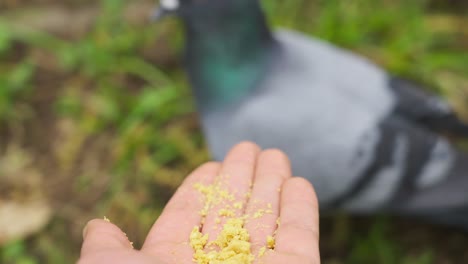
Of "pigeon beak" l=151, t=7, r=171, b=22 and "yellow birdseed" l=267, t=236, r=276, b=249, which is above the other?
"pigeon beak" l=151, t=7, r=171, b=22

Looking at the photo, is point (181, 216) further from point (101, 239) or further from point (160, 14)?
point (160, 14)

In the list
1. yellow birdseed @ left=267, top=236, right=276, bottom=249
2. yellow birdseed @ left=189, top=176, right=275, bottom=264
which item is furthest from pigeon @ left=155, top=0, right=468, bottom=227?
yellow birdseed @ left=267, top=236, right=276, bottom=249

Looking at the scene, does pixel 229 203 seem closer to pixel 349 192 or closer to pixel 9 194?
pixel 349 192

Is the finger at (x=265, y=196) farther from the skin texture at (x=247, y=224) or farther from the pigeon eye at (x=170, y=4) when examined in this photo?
the pigeon eye at (x=170, y=4)

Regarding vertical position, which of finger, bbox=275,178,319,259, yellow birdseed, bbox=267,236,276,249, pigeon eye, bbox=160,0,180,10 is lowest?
yellow birdseed, bbox=267,236,276,249

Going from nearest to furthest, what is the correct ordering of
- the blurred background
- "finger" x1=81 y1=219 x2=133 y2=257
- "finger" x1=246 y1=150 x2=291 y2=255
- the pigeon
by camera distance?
"finger" x1=81 y1=219 x2=133 y2=257
"finger" x1=246 y1=150 x2=291 y2=255
the pigeon
the blurred background

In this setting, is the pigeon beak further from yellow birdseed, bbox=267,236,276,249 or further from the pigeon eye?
yellow birdseed, bbox=267,236,276,249

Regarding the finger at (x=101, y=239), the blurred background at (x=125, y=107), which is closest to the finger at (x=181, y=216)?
the finger at (x=101, y=239)

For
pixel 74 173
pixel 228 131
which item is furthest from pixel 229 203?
pixel 74 173

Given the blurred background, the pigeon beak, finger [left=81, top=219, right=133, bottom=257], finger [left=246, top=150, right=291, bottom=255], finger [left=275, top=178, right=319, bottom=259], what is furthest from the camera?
the blurred background

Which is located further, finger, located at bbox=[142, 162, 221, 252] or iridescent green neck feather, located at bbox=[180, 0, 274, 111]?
iridescent green neck feather, located at bbox=[180, 0, 274, 111]
